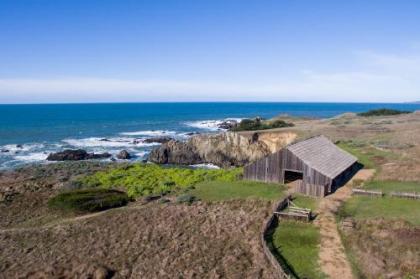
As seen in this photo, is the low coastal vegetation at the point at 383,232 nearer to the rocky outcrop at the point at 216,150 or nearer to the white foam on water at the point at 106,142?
the rocky outcrop at the point at 216,150

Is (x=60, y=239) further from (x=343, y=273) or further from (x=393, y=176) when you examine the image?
(x=393, y=176)

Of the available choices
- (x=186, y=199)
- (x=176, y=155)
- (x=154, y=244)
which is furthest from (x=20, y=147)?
(x=154, y=244)

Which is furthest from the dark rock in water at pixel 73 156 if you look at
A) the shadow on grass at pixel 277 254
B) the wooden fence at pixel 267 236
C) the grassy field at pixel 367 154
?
the shadow on grass at pixel 277 254

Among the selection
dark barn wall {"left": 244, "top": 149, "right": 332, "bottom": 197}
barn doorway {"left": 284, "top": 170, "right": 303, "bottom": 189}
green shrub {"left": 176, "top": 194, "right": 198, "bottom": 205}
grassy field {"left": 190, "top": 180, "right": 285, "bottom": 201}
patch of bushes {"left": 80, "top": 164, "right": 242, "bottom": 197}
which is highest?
dark barn wall {"left": 244, "top": 149, "right": 332, "bottom": 197}

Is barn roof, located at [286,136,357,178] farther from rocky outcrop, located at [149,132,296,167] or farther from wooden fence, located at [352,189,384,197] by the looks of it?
rocky outcrop, located at [149,132,296,167]

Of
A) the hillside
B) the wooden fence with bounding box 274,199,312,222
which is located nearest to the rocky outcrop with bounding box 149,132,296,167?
the hillside

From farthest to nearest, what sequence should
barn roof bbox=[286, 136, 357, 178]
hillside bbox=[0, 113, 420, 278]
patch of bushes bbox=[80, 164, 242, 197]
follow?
patch of bushes bbox=[80, 164, 242, 197], barn roof bbox=[286, 136, 357, 178], hillside bbox=[0, 113, 420, 278]
